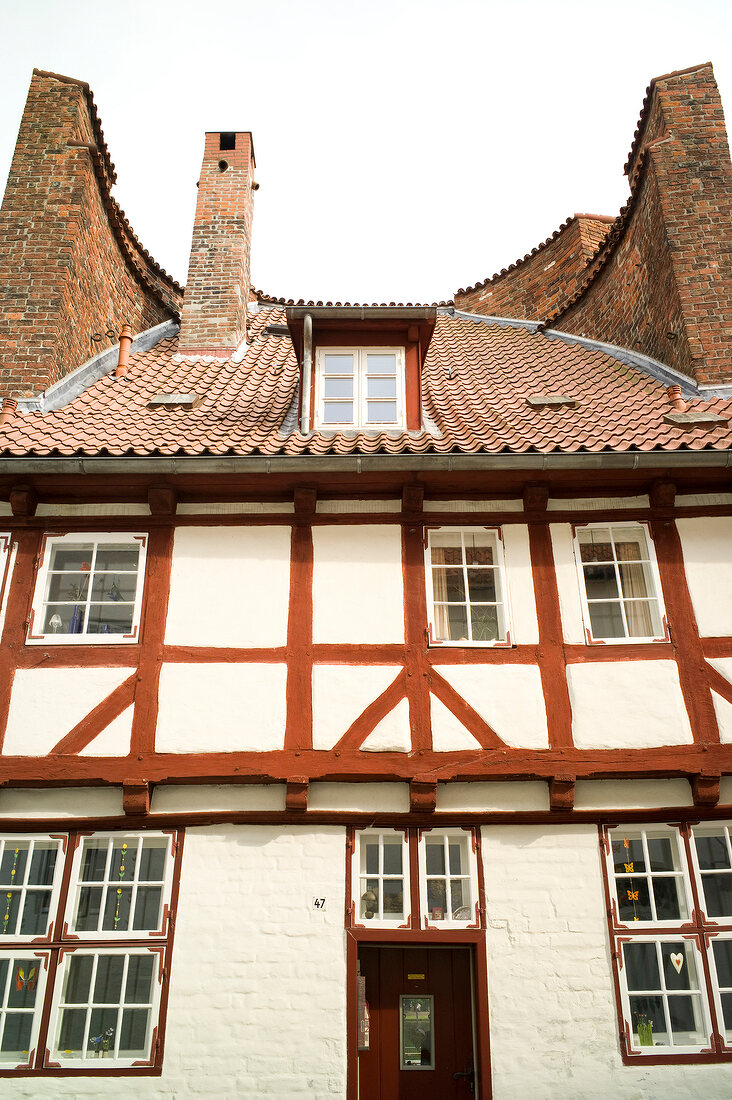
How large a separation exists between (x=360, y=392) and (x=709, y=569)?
4.09 metres

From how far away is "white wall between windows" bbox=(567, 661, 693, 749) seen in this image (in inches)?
285

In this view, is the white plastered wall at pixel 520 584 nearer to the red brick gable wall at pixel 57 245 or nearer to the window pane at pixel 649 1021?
the window pane at pixel 649 1021

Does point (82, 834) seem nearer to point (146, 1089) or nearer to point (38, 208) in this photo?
point (146, 1089)

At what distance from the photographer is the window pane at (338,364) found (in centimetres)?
924

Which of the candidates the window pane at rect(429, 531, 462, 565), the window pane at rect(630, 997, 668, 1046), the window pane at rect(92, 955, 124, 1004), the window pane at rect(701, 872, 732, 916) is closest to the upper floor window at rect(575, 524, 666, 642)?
the window pane at rect(429, 531, 462, 565)

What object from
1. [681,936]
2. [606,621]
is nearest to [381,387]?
[606,621]

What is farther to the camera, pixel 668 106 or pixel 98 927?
pixel 668 106

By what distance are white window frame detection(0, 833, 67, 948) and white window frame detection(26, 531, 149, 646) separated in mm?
1703

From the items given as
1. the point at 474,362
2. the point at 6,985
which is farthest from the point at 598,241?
the point at 6,985

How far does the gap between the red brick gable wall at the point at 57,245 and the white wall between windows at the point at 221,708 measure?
175 inches

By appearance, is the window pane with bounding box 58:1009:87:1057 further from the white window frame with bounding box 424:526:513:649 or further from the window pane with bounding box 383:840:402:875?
the white window frame with bounding box 424:526:513:649

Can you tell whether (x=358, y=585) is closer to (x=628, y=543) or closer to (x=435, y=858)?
(x=435, y=858)

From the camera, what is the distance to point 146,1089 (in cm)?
648

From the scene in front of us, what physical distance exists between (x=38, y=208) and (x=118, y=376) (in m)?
2.52
